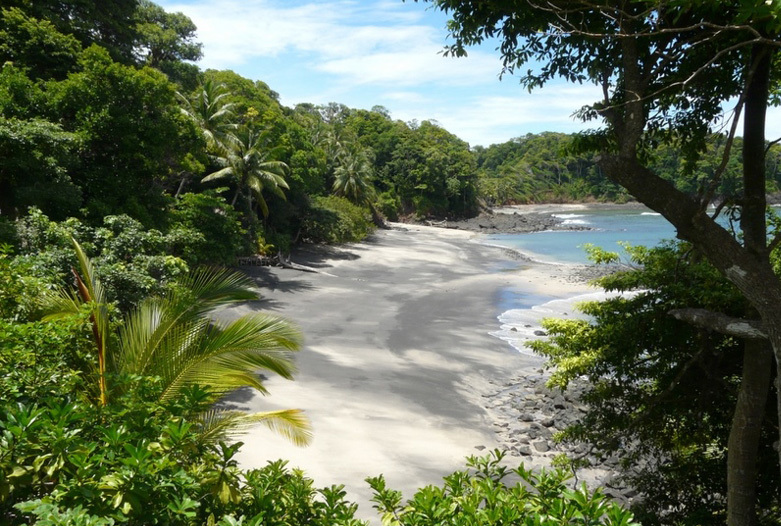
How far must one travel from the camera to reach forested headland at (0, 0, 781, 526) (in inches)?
119

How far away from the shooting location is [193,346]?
5785 mm

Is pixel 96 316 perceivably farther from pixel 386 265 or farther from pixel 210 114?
pixel 386 265

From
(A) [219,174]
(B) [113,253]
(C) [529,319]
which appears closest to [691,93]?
(B) [113,253]

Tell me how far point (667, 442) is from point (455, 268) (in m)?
25.8

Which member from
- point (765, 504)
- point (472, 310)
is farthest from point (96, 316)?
point (472, 310)

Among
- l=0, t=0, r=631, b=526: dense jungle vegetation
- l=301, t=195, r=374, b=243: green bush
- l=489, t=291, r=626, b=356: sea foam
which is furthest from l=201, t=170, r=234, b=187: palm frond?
l=489, t=291, r=626, b=356: sea foam

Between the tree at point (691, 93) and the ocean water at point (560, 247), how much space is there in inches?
92.4

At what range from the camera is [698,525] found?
602 cm

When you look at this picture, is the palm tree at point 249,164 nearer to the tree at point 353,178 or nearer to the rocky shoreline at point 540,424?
the rocky shoreline at point 540,424

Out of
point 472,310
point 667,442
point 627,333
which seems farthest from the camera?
point 472,310

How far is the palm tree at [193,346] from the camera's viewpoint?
5.59m

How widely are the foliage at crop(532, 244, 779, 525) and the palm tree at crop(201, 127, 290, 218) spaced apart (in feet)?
72.2

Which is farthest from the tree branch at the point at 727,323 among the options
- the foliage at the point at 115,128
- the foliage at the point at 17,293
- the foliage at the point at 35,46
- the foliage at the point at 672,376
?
the foliage at the point at 35,46

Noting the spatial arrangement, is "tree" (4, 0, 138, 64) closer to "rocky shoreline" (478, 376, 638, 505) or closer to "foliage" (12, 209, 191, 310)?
"foliage" (12, 209, 191, 310)
